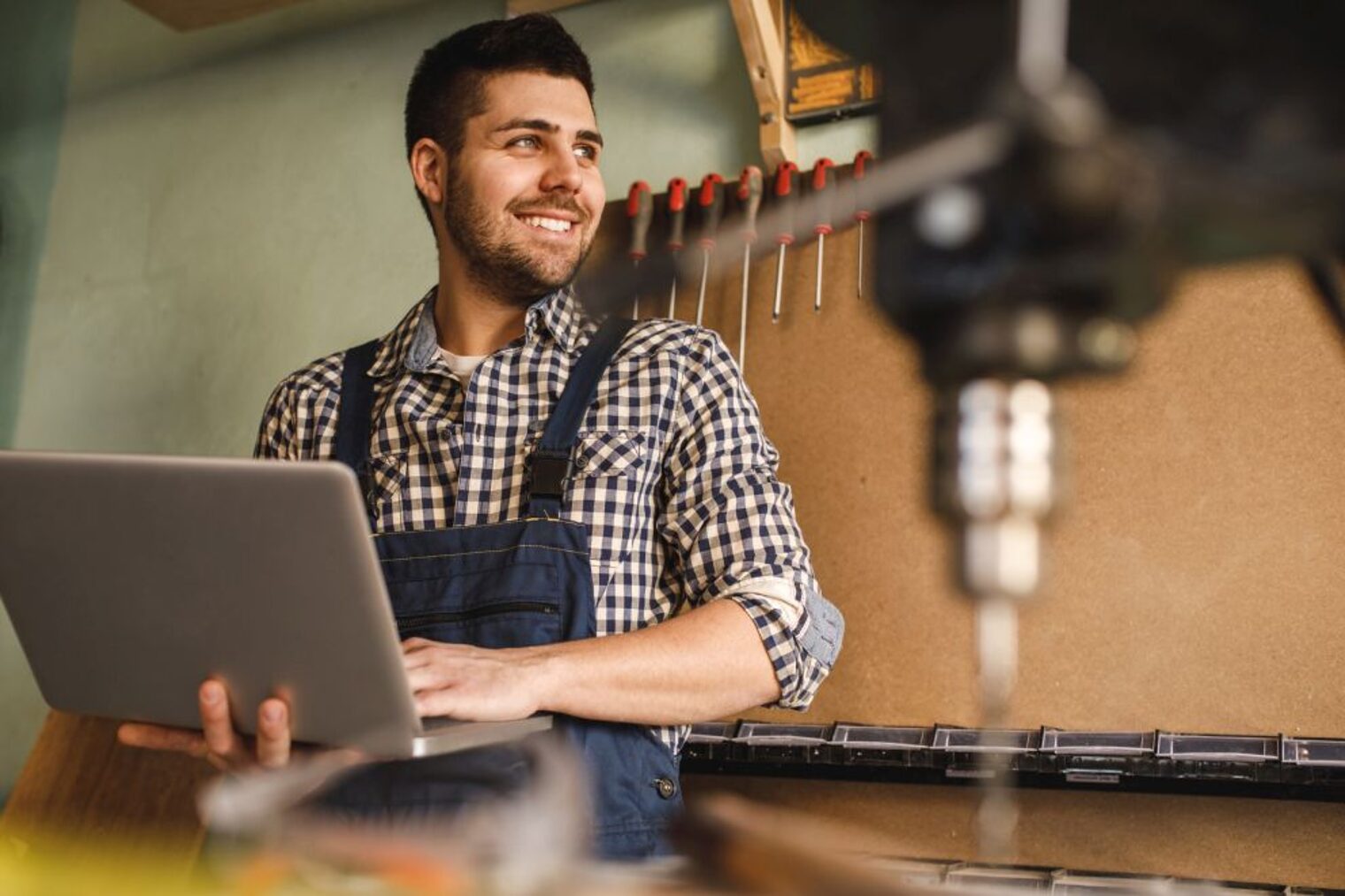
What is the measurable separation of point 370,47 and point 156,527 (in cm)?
191

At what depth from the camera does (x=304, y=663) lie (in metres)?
1.01

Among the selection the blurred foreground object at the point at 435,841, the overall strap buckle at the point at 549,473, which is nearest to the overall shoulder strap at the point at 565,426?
the overall strap buckle at the point at 549,473

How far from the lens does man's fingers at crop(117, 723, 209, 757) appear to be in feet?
3.92

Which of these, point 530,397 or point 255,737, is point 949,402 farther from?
point 530,397

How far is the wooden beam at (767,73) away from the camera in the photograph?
204cm

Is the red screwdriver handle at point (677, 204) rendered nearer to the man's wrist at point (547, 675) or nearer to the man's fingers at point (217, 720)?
the man's wrist at point (547, 675)

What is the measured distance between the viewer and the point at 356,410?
164cm

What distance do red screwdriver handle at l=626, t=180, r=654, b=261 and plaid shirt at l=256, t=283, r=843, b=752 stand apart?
1.58 feet

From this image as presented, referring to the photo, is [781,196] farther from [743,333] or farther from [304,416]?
[304,416]

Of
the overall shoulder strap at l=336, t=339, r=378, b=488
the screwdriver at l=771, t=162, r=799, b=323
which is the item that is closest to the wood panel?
the overall shoulder strap at l=336, t=339, r=378, b=488

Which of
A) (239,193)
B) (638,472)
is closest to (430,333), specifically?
(638,472)

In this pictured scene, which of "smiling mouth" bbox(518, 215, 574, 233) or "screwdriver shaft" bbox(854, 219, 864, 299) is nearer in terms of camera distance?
"smiling mouth" bbox(518, 215, 574, 233)

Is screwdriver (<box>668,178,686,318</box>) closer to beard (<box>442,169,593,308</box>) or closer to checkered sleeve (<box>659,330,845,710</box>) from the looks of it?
beard (<box>442,169,593,308</box>)

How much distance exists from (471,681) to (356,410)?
58cm
